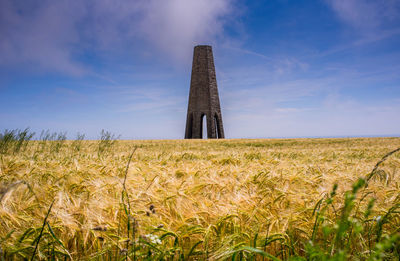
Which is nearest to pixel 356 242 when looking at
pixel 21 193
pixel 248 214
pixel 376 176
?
pixel 248 214

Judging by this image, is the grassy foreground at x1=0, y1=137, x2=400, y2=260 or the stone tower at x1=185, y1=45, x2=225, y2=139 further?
the stone tower at x1=185, y1=45, x2=225, y2=139

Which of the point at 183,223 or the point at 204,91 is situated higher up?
the point at 204,91

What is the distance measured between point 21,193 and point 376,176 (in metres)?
2.77

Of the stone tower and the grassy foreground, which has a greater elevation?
the stone tower

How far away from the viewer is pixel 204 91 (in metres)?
15.8

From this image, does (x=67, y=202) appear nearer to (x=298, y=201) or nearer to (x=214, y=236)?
(x=214, y=236)

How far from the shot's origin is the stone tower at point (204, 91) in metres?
15.8

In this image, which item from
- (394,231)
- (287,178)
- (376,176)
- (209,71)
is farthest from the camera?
(209,71)

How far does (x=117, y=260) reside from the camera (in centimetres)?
96

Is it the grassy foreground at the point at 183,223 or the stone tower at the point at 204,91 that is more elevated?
the stone tower at the point at 204,91

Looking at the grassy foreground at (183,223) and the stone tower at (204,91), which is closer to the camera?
the grassy foreground at (183,223)

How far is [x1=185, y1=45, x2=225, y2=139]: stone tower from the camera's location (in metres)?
15.8

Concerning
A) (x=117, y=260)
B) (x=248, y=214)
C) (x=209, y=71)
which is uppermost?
(x=209, y=71)

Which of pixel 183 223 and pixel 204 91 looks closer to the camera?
pixel 183 223
